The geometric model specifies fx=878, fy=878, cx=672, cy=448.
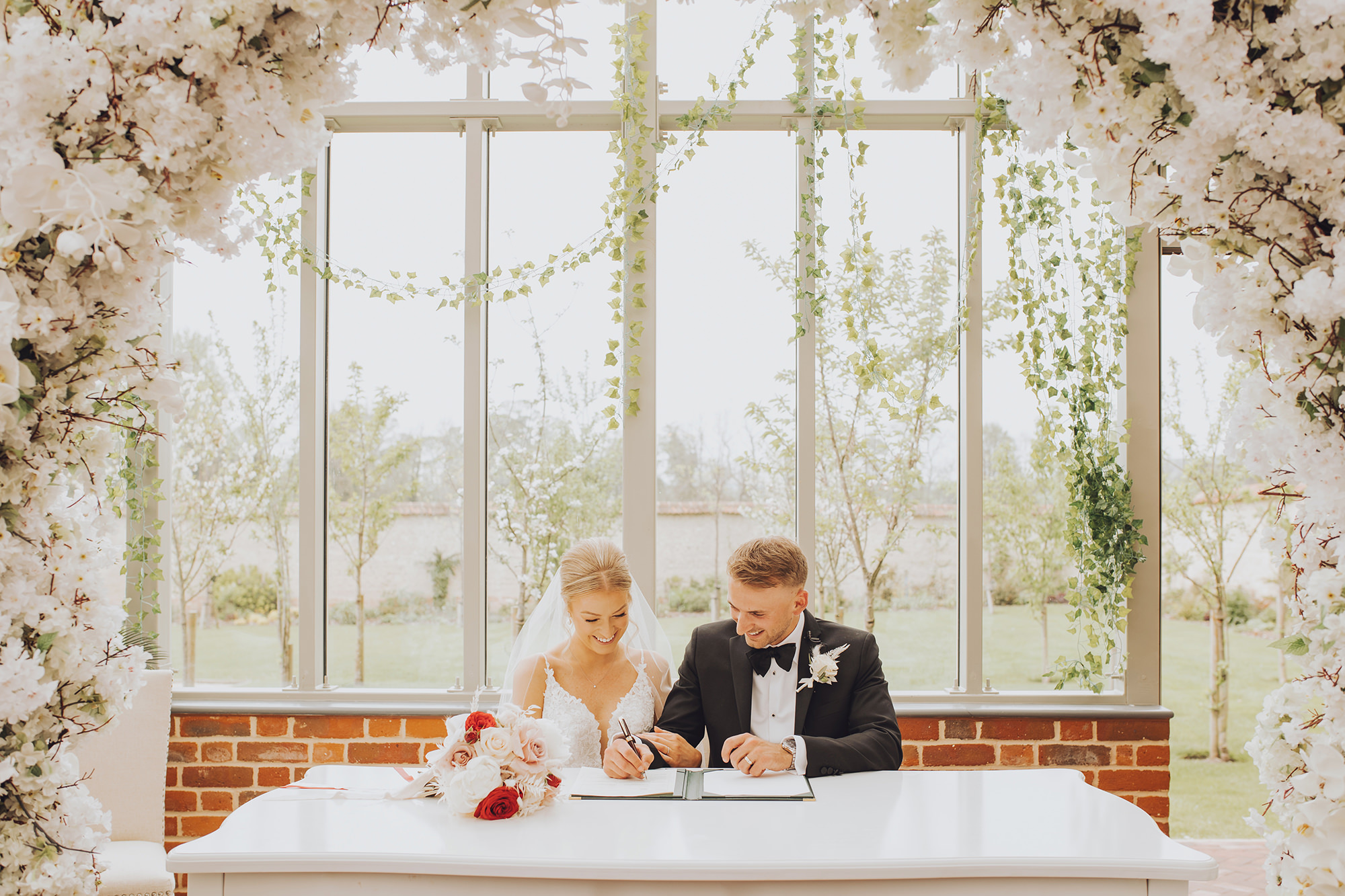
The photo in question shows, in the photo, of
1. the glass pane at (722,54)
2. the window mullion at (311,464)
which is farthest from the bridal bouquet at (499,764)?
the glass pane at (722,54)

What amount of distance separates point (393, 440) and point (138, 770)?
140 centimetres

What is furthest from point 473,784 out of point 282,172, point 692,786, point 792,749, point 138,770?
point 138,770

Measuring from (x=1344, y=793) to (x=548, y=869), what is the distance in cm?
127

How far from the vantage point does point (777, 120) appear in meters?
3.42

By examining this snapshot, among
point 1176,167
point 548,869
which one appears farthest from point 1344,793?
point 548,869

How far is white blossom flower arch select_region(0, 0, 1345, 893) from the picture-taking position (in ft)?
3.27

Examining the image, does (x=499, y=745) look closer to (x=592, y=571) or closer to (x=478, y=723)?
(x=478, y=723)

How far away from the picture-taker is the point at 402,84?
3492 mm

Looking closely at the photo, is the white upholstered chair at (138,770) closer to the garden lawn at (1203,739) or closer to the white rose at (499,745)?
the white rose at (499,745)

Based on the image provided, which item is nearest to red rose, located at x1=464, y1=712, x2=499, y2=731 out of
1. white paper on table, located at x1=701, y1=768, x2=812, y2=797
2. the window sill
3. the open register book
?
the open register book

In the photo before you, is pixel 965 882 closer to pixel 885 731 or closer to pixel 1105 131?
pixel 885 731

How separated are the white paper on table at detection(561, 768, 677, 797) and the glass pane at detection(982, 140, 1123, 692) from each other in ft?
5.51

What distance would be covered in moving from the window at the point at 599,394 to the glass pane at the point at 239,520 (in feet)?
0.04

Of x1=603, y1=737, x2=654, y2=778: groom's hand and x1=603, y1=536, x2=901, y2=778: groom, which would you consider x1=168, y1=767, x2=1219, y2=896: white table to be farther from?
x1=603, y1=536, x2=901, y2=778: groom
